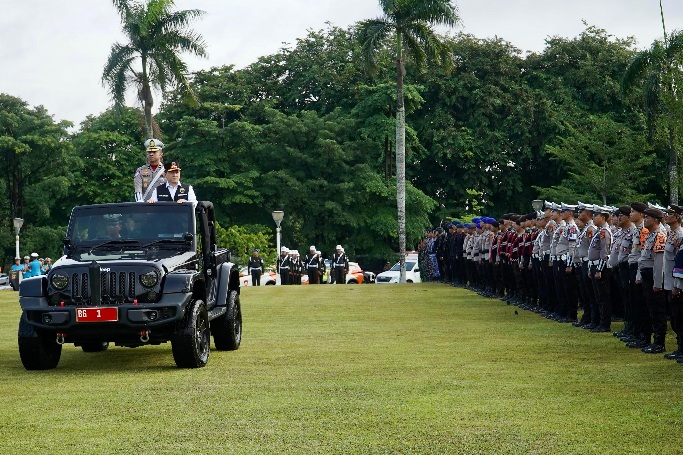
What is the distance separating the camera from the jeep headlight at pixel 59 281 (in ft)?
43.1

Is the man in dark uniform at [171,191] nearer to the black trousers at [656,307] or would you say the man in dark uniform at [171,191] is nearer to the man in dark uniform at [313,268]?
the black trousers at [656,307]

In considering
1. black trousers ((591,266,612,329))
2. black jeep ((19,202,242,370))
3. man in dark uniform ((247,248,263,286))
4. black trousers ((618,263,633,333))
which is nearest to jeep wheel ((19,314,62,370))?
black jeep ((19,202,242,370))

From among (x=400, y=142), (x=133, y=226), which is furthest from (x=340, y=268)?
(x=133, y=226)

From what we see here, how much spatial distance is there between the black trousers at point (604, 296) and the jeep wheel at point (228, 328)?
6.33 metres

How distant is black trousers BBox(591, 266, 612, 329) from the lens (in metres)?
18.6

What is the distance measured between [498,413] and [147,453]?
321 centimetres

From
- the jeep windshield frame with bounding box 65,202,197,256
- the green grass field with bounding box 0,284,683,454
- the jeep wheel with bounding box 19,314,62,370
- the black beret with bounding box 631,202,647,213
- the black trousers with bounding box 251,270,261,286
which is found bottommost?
the green grass field with bounding box 0,284,683,454

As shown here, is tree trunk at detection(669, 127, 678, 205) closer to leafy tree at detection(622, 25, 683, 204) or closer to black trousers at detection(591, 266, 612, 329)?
leafy tree at detection(622, 25, 683, 204)

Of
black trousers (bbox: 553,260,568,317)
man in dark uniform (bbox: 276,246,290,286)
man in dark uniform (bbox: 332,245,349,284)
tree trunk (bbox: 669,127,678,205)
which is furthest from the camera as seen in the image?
man in dark uniform (bbox: 276,246,290,286)

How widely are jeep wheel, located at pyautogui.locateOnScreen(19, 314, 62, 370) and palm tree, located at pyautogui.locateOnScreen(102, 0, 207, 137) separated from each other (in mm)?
32991

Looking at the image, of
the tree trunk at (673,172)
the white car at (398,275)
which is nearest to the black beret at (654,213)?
the tree trunk at (673,172)

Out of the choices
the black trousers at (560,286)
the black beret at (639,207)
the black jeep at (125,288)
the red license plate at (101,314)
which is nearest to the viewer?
the red license plate at (101,314)

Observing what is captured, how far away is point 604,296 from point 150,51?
103 feet

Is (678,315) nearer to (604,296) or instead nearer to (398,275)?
(604,296)
